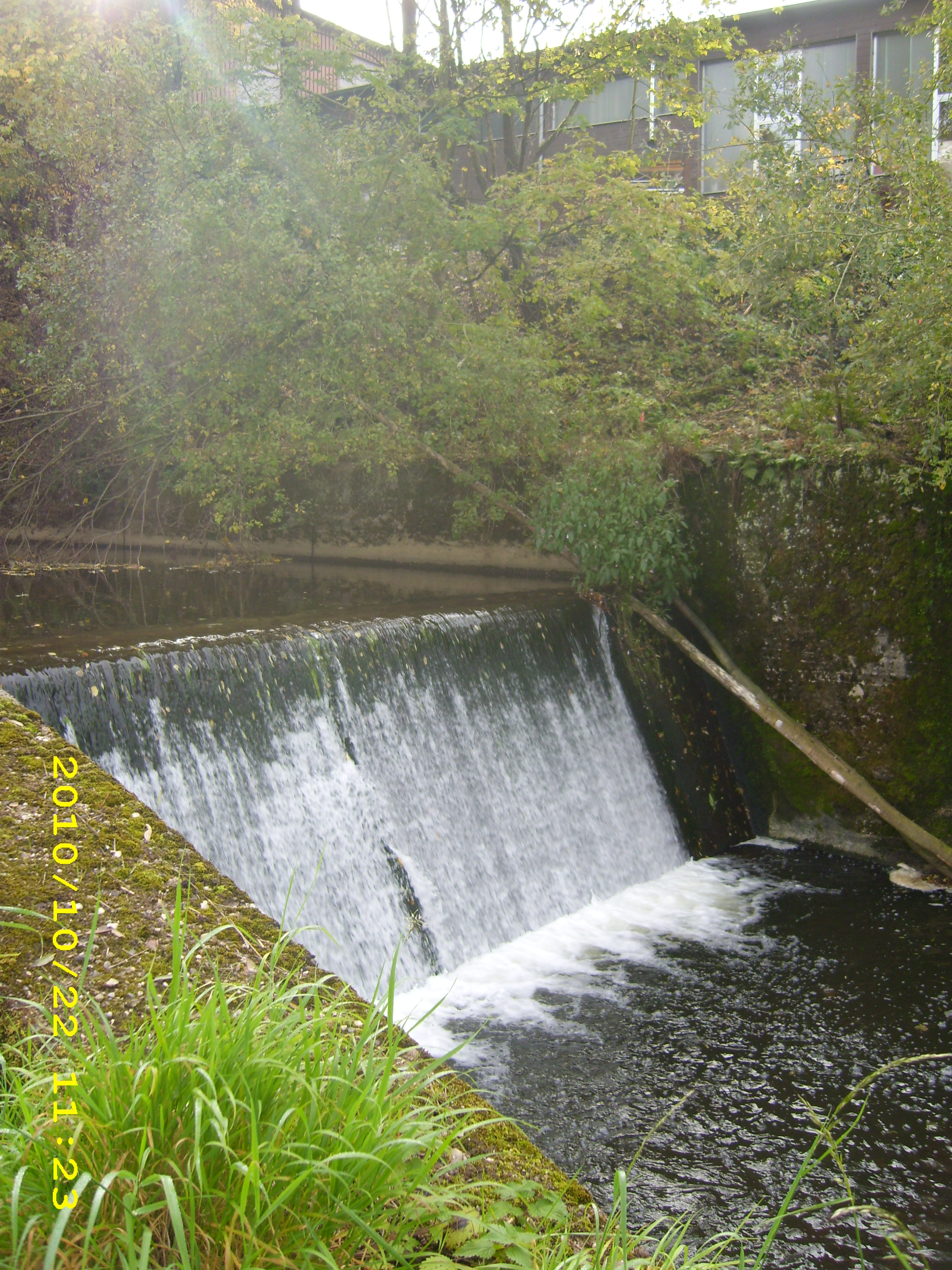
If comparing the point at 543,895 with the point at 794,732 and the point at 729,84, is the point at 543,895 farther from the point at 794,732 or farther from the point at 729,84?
the point at 729,84

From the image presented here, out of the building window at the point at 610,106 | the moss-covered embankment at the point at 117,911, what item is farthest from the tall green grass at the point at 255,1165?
the building window at the point at 610,106

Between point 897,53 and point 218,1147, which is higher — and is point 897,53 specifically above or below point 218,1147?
above

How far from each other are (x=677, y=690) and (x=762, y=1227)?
595 cm

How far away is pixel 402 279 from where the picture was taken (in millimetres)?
11664

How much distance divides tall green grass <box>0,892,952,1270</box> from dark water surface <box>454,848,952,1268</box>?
1713 millimetres

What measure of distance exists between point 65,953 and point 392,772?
4068mm

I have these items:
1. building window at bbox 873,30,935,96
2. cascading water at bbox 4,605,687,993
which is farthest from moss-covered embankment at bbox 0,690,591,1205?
building window at bbox 873,30,935,96

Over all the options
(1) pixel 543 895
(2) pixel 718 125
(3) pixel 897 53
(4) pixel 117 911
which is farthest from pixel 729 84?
(4) pixel 117 911

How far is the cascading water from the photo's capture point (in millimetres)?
5559

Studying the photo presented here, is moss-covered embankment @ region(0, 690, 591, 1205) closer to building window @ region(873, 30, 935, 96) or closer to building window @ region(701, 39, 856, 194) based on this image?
building window @ region(701, 39, 856, 194)

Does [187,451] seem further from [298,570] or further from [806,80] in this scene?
[806,80]

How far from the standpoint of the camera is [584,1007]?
5.81m

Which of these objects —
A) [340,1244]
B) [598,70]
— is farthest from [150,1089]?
[598,70]

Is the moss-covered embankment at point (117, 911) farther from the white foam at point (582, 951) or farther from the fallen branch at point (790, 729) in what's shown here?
the fallen branch at point (790, 729)
